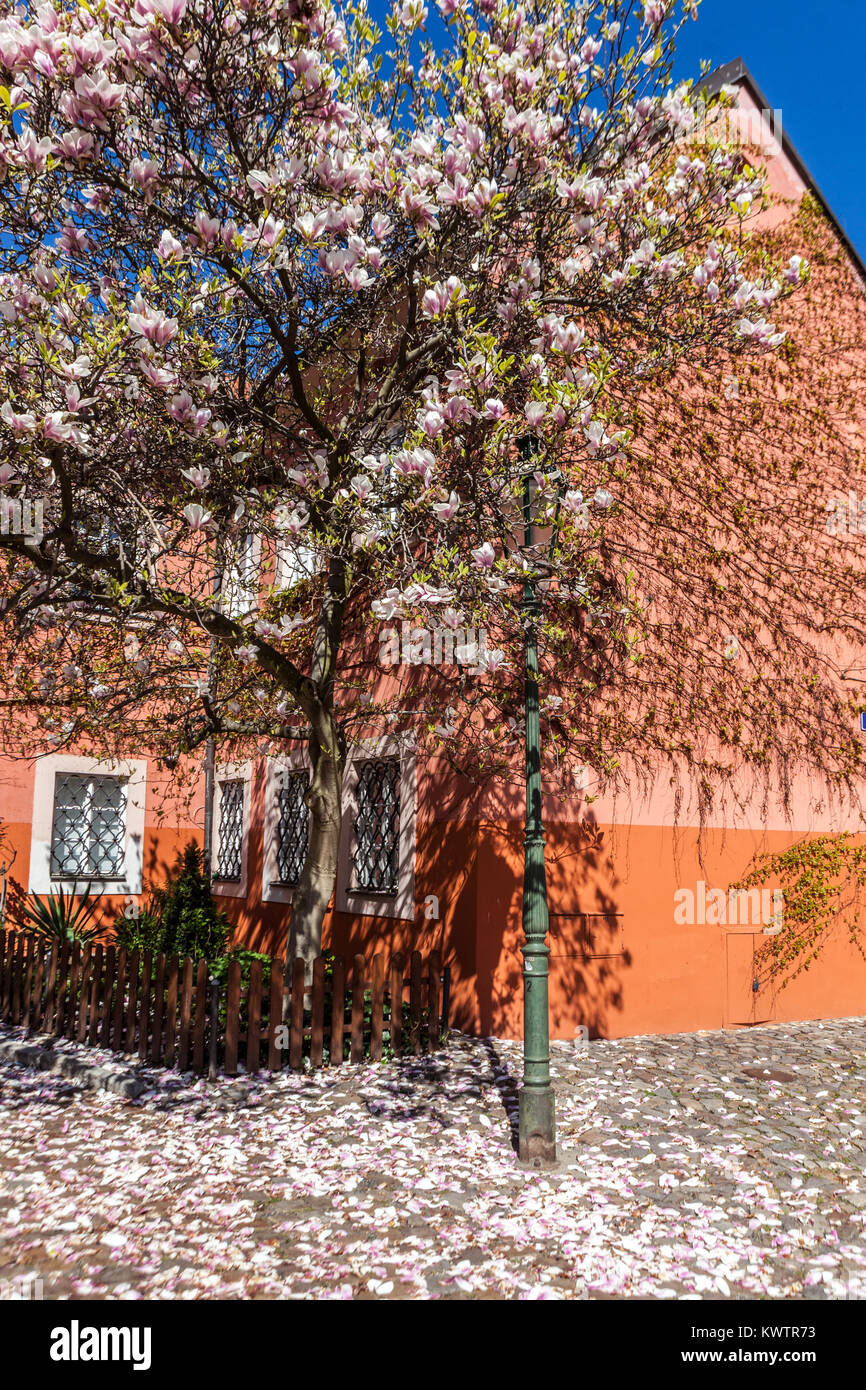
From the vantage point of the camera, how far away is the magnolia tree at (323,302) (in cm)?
533

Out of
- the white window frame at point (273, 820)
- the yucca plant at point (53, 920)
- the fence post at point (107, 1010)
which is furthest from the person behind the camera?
the white window frame at point (273, 820)

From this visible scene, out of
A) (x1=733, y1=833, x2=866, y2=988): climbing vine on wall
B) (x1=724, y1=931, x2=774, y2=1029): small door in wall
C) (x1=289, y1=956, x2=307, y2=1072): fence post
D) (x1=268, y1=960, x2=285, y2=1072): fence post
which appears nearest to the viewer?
(x1=289, y1=956, x2=307, y2=1072): fence post

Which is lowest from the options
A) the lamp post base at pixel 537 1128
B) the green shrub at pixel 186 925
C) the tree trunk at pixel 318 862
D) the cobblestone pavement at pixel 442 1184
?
the cobblestone pavement at pixel 442 1184

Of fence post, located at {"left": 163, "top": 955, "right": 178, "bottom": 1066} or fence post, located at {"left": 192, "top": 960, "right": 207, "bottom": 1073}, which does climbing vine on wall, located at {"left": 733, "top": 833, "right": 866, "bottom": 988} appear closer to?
fence post, located at {"left": 192, "top": 960, "right": 207, "bottom": 1073}

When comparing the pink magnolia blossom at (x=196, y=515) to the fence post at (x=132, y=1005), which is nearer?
the pink magnolia blossom at (x=196, y=515)

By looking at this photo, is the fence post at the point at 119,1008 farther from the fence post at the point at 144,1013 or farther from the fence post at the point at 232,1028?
the fence post at the point at 232,1028

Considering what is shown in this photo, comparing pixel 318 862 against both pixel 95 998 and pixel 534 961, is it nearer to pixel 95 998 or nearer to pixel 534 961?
pixel 95 998

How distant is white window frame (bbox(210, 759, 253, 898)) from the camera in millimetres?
12828

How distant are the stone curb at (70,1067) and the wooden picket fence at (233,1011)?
1.37ft

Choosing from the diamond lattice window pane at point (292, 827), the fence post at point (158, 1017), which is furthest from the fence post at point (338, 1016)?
the diamond lattice window pane at point (292, 827)

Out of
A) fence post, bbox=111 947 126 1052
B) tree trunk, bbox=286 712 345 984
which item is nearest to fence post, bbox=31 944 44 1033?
fence post, bbox=111 947 126 1052

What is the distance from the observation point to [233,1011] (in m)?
7.23

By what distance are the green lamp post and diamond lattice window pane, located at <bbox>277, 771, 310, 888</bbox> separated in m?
5.99
